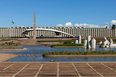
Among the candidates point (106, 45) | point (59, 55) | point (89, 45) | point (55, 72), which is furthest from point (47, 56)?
point (106, 45)

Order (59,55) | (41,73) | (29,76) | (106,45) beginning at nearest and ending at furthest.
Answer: (29,76) → (41,73) → (59,55) → (106,45)

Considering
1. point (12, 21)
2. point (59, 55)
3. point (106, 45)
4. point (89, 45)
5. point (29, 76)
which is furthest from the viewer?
point (12, 21)

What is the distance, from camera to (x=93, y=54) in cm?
3089

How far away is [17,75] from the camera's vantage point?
53.1 ft

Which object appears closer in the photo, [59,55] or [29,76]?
[29,76]

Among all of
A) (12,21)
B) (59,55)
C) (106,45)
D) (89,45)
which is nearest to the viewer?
(59,55)

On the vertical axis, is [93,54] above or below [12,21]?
below

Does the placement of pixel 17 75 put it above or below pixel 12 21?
below

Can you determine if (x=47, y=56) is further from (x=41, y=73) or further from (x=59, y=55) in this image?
(x=41, y=73)

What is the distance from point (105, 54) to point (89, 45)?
15.5m

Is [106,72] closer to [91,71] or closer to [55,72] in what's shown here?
[91,71]

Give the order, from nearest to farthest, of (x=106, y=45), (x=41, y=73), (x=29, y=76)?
(x=29, y=76), (x=41, y=73), (x=106, y=45)

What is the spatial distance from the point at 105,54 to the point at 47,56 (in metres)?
10.2

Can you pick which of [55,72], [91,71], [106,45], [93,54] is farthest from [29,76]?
[106,45]
